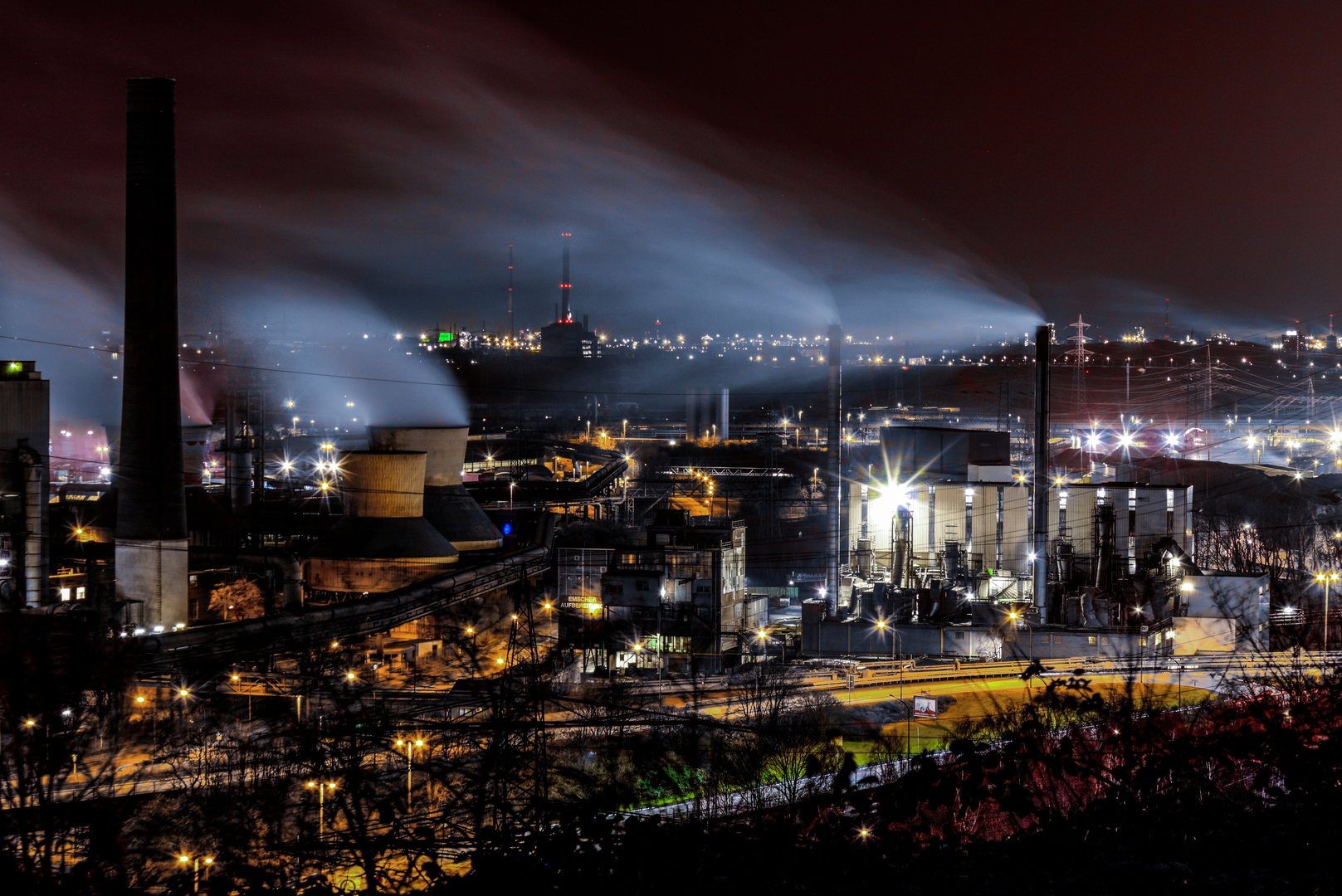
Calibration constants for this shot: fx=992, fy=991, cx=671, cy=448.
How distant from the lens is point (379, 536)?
1463 cm

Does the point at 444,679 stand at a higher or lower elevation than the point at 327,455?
lower

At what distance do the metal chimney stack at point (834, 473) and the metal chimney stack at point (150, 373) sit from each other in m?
8.58

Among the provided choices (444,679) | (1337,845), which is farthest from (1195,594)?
(1337,845)

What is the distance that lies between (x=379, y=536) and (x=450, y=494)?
2.40 m

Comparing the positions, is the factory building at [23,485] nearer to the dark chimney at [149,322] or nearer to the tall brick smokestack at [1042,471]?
the dark chimney at [149,322]

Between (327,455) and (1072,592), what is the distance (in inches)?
868

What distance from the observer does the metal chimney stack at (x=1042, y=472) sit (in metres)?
12.8

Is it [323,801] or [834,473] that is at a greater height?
[834,473]

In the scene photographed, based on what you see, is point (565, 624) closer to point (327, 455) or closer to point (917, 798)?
point (917, 798)

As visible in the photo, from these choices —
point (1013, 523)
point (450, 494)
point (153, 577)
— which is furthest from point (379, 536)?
point (1013, 523)

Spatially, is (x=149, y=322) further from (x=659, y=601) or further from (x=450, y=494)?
(x=659, y=601)

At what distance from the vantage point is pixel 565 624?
1367 cm

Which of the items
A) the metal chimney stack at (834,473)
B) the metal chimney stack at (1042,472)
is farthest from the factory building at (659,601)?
the metal chimney stack at (1042,472)

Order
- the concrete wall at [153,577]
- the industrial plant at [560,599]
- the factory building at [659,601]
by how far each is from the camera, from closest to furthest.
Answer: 1. the industrial plant at [560,599]
2. the concrete wall at [153,577]
3. the factory building at [659,601]
